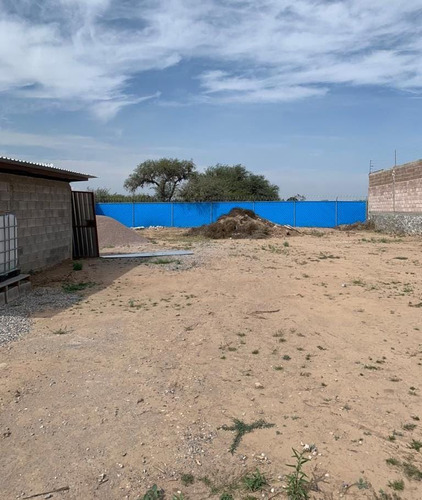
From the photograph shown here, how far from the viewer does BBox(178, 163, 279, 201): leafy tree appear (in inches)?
Result: 1457

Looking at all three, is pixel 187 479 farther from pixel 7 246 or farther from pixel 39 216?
pixel 39 216

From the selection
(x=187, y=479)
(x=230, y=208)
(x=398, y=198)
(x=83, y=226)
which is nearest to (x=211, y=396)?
(x=187, y=479)

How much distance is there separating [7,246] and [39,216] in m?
3.20

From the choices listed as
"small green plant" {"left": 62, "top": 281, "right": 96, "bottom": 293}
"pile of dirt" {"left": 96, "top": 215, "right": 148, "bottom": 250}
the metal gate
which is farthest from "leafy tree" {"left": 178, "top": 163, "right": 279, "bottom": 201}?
"small green plant" {"left": 62, "top": 281, "right": 96, "bottom": 293}

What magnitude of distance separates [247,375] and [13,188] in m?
7.47

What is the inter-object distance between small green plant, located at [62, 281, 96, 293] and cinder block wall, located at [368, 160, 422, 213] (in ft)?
64.0

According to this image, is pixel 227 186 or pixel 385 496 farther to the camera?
pixel 227 186

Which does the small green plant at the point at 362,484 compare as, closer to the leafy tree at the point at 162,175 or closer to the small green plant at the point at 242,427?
the small green plant at the point at 242,427

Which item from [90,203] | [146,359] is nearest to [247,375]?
[146,359]

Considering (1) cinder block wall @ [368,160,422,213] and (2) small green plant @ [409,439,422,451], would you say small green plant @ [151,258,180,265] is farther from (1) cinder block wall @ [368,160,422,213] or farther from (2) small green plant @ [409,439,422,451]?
(1) cinder block wall @ [368,160,422,213]

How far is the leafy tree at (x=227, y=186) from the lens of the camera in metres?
37.0

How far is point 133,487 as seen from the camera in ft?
9.20

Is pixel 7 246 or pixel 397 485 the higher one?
pixel 7 246

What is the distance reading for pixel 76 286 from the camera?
9.46 metres
